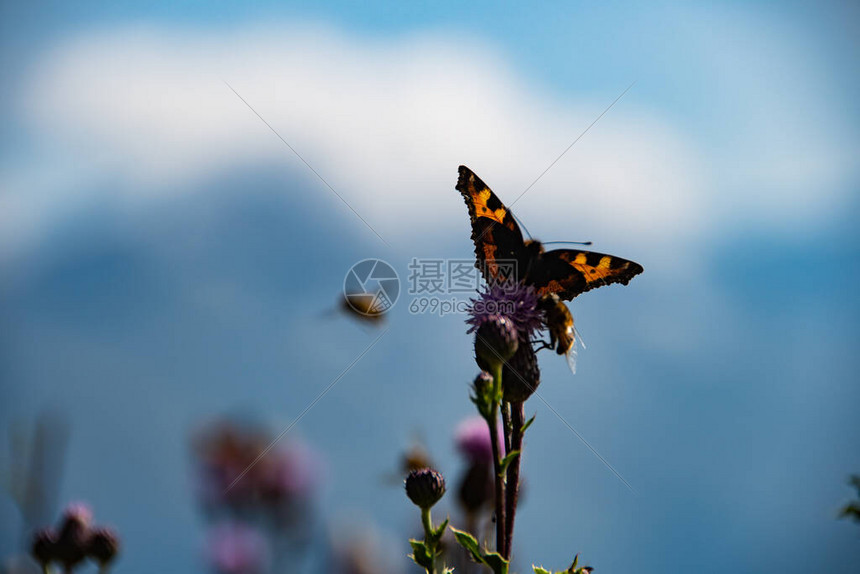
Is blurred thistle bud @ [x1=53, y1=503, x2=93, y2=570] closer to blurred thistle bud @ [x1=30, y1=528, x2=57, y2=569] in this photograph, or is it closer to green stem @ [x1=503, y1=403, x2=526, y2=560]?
blurred thistle bud @ [x1=30, y1=528, x2=57, y2=569]

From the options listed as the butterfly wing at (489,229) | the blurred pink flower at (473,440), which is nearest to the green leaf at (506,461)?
the butterfly wing at (489,229)

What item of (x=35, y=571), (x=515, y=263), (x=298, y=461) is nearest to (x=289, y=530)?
(x=298, y=461)

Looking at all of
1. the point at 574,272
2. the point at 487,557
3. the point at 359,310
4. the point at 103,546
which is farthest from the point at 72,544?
the point at 574,272

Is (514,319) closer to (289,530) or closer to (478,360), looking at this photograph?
(478,360)

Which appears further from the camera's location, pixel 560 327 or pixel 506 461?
pixel 560 327

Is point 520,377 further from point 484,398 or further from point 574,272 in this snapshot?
point 574,272

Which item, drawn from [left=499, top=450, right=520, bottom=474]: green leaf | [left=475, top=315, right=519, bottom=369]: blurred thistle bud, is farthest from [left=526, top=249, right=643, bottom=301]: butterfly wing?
[left=499, top=450, right=520, bottom=474]: green leaf

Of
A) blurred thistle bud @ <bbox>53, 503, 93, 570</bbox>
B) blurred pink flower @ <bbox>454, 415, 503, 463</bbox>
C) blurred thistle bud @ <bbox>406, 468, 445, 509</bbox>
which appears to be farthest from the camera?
blurred pink flower @ <bbox>454, 415, 503, 463</bbox>
